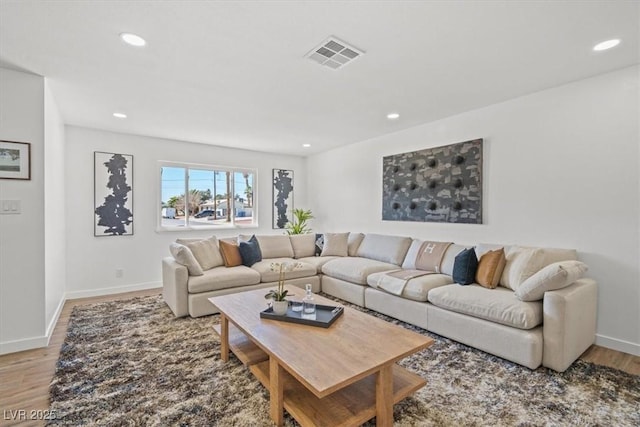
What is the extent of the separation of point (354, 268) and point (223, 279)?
66.5 inches

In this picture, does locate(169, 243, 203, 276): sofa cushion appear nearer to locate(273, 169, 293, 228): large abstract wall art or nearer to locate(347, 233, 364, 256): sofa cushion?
locate(347, 233, 364, 256): sofa cushion

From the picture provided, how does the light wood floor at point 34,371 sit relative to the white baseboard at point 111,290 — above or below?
below

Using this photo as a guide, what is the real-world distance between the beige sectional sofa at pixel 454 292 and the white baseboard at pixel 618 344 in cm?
14

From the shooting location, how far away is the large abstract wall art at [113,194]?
4.54 m

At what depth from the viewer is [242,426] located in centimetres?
174

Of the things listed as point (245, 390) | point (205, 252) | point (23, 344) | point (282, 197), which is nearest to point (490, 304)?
point (245, 390)

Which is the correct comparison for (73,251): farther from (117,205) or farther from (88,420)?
(88,420)

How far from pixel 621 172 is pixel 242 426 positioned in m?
3.65

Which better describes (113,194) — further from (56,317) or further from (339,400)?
(339,400)

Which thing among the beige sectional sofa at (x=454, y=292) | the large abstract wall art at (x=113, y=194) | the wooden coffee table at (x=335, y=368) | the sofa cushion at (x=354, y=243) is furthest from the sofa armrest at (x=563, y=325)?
the large abstract wall art at (x=113, y=194)

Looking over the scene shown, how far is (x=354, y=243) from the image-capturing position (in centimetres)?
502

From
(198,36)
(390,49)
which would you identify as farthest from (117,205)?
(390,49)

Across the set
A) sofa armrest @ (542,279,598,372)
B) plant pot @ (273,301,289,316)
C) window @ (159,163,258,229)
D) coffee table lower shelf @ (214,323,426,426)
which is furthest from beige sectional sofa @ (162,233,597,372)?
plant pot @ (273,301,289,316)

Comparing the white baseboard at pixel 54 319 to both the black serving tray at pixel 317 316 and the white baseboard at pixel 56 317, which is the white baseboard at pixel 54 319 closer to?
the white baseboard at pixel 56 317
